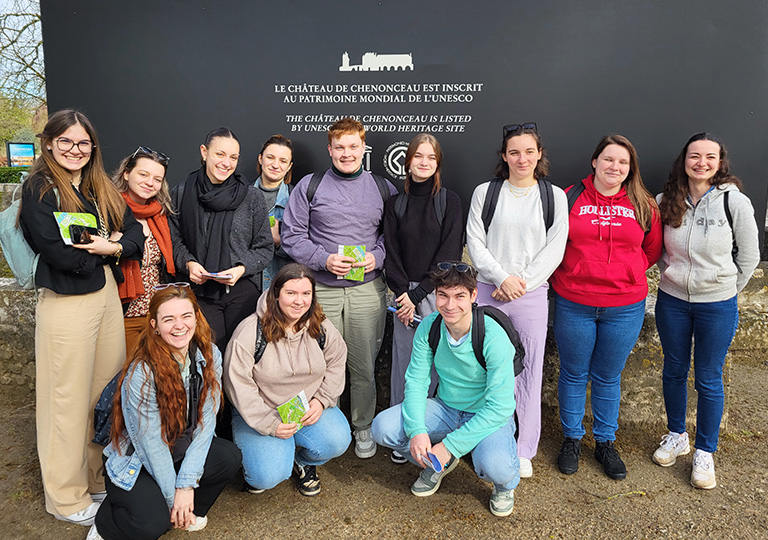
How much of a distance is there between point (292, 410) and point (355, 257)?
3.06ft

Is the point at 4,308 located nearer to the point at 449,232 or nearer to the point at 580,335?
the point at 449,232

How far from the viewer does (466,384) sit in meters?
2.90

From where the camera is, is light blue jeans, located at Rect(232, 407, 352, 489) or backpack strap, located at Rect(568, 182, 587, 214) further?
backpack strap, located at Rect(568, 182, 587, 214)

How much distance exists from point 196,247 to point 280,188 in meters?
0.82

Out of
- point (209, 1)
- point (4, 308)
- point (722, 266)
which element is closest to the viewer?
point (722, 266)

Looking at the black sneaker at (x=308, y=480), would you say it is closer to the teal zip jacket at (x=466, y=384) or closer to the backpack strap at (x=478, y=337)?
the teal zip jacket at (x=466, y=384)

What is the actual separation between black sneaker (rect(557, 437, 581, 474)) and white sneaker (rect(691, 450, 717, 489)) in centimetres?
62

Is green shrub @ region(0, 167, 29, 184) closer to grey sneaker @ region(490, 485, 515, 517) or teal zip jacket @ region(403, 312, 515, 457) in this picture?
teal zip jacket @ region(403, 312, 515, 457)

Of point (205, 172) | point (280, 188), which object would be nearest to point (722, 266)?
point (280, 188)

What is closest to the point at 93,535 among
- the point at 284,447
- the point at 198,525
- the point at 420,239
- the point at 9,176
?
the point at 198,525

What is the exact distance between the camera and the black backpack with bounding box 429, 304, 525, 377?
2.78m

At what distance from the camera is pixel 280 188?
3674mm

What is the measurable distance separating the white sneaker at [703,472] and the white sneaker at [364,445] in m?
1.87

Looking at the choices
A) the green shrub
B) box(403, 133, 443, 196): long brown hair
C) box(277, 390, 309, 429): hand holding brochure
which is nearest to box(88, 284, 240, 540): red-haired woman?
box(277, 390, 309, 429): hand holding brochure
